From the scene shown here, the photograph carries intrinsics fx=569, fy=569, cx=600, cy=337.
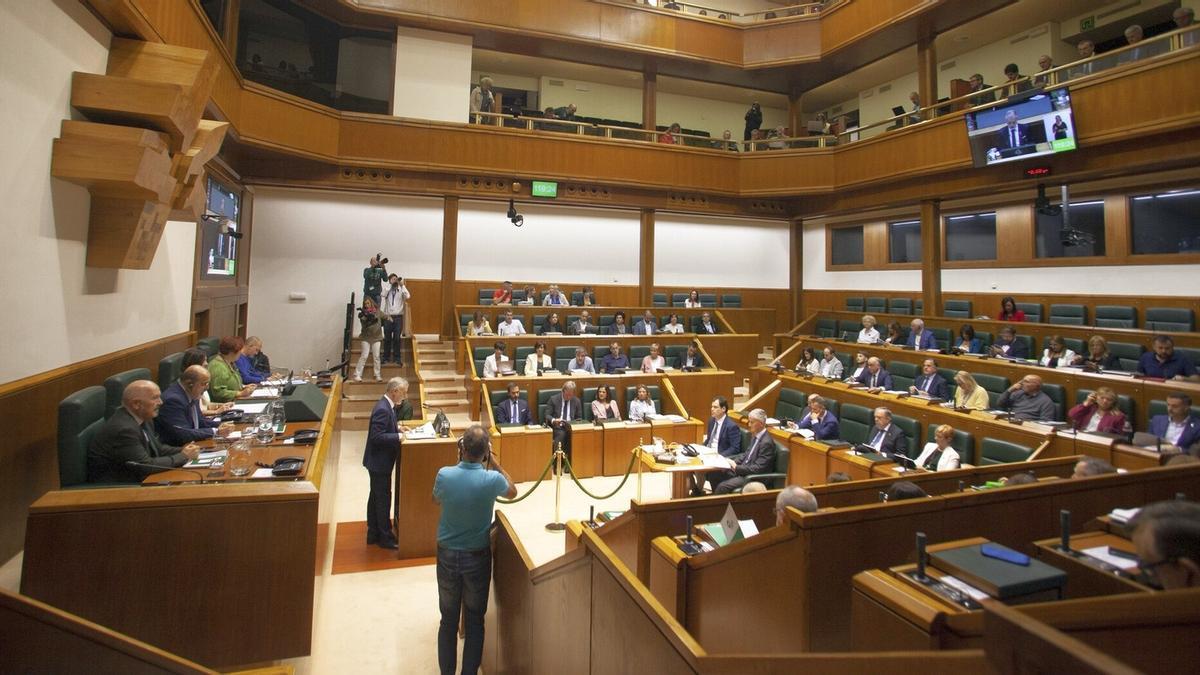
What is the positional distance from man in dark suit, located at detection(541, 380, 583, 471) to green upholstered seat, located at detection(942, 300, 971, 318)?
7.72m

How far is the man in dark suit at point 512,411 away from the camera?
6.94 metres

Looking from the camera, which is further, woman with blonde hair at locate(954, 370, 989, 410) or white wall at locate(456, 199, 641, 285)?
white wall at locate(456, 199, 641, 285)

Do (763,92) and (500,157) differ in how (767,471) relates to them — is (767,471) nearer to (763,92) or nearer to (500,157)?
(500,157)

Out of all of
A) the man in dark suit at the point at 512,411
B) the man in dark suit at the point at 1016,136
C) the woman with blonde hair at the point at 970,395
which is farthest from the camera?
the man in dark suit at the point at 1016,136

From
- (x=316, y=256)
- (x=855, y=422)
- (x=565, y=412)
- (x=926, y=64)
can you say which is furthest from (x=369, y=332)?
(x=926, y=64)

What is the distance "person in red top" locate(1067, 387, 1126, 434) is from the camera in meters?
5.00

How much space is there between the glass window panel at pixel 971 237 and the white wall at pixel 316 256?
34.1ft

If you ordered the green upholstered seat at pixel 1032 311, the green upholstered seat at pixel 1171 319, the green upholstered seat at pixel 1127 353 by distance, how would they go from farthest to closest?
the green upholstered seat at pixel 1032 311
the green upholstered seat at pixel 1171 319
the green upholstered seat at pixel 1127 353

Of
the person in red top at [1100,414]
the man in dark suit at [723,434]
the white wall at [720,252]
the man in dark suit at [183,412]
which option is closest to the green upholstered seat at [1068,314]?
the person in red top at [1100,414]

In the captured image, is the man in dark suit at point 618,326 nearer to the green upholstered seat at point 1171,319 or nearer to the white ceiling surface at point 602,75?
the white ceiling surface at point 602,75

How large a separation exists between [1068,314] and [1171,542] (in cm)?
951

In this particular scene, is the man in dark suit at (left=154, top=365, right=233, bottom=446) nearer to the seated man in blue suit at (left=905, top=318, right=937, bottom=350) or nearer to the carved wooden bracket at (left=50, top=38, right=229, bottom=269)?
the carved wooden bracket at (left=50, top=38, right=229, bottom=269)

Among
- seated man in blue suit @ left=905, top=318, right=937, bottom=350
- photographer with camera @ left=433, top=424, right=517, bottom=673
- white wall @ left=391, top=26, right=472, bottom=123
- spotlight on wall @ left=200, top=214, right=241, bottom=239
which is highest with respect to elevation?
white wall @ left=391, top=26, right=472, bottom=123

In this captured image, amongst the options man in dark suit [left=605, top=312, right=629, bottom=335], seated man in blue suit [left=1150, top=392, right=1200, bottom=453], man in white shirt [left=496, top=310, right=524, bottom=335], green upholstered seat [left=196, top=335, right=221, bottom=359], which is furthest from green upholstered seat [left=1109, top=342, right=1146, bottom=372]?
green upholstered seat [left=196, top=335, right=221, bottom=359]
